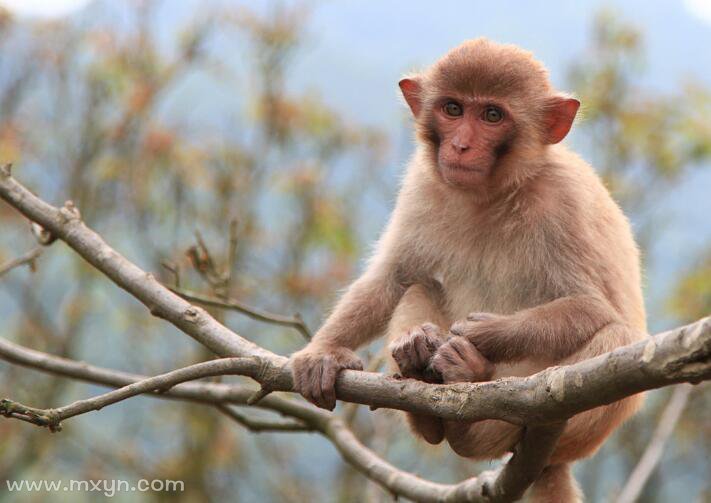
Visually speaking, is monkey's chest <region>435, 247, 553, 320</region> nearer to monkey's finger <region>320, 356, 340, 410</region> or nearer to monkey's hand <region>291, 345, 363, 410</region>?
monkey's hand <region>291, 345, 363, 410</region>

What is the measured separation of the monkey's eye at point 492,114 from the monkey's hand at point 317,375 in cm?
143

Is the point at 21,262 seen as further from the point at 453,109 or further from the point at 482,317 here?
the point at 482,317

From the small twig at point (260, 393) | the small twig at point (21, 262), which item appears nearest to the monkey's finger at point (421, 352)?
the small twig at point (260, 393)

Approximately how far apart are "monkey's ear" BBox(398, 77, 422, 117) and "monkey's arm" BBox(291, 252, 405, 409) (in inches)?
32.7

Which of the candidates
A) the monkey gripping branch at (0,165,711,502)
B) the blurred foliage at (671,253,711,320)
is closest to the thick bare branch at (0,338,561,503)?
the monkey gripping branch at (0,165,711,502)

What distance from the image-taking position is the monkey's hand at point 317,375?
4.23 m

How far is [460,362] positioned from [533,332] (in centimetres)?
37

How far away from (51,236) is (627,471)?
40.8ft

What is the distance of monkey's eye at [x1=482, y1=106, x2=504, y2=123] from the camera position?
4984 millimetres

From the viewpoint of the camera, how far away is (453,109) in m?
5.01

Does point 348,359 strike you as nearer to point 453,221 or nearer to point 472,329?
point 472,329

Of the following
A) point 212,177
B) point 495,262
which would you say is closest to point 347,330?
point 495,262

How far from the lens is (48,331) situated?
1584 cm

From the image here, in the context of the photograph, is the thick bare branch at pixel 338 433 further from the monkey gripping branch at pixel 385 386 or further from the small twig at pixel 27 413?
the small twig at pixel 27 413
